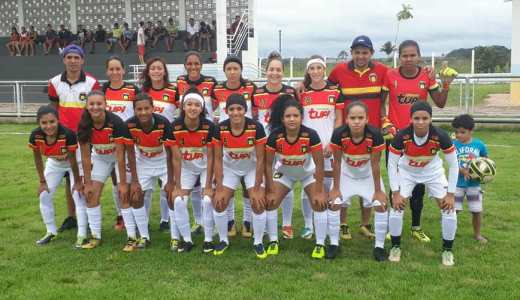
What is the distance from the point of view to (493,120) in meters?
14.3

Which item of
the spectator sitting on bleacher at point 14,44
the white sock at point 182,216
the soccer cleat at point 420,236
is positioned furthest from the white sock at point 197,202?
the spectator sitting on bleacher at point 14,44

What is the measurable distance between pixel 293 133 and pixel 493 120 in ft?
35.9

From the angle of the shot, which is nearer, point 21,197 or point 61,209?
point 61,209

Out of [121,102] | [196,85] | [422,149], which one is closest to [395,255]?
[422,149]

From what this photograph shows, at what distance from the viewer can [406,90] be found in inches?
223

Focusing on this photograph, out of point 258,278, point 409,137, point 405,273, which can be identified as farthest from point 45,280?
point 409,137

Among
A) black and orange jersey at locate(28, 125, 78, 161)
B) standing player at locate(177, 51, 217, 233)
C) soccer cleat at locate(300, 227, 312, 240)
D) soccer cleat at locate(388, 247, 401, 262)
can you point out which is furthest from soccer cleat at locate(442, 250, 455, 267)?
black and orange jersey at locate(28, 125, 78, 161)

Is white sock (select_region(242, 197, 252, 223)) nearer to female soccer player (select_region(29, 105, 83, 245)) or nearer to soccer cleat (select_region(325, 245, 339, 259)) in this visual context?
soccer cleat (select_region(325, 245, 339, 259))

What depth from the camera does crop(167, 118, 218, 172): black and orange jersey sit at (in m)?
5.44

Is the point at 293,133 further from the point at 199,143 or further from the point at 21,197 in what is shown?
the point at 21,197

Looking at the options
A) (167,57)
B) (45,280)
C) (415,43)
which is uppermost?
(167,57)

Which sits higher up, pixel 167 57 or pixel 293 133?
pixel 167 57

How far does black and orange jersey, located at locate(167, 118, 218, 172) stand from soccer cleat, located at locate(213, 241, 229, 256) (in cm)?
88

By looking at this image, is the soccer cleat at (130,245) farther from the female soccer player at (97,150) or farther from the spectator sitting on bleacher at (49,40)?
the spectator sitting on bleacher at (49,40)
